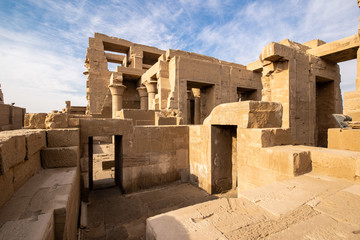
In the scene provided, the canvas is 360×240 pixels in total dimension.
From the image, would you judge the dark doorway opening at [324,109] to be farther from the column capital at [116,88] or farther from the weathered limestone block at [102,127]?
the column capital at [116,88]

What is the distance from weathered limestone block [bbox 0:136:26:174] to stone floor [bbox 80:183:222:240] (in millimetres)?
1905

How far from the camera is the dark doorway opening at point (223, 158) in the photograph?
15.5 ft

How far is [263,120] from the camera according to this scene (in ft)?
12.0

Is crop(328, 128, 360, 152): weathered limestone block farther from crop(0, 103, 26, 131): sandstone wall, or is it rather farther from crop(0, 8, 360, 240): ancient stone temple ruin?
crop(0, 103, 26, 131): sandstone wall

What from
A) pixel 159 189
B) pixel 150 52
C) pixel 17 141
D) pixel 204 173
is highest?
pixel 150 52

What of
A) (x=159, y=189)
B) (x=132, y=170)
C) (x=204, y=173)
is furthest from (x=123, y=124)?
(x=204, y=173)

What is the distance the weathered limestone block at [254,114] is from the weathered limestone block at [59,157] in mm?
3278

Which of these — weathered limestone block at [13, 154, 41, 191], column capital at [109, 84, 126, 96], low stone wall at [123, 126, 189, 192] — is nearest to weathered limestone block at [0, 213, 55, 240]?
weathered limestone block at [13, 154, 41, 191]

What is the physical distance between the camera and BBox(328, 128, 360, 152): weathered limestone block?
3.16 meters

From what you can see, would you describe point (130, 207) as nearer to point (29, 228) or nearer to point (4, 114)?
point (29, 228)

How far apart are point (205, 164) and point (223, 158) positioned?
1.73 ft

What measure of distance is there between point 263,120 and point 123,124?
3.47 m

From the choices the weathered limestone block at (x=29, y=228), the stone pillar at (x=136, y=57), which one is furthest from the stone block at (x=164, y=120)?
the stone pillar at (x=136, y=57)

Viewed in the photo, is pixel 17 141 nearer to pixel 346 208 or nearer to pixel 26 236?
pixel 26 236
